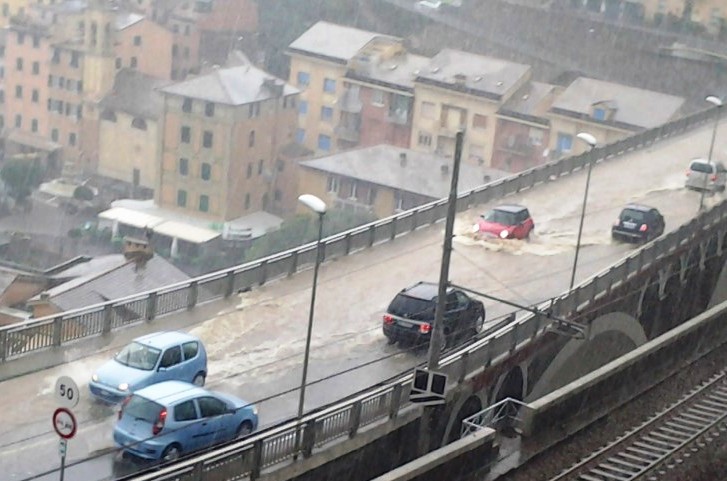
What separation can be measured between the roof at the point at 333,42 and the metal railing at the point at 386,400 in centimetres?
2932

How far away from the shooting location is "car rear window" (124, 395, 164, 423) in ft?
29.7

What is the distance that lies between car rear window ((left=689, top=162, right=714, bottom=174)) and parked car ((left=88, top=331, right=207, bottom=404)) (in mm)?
14040

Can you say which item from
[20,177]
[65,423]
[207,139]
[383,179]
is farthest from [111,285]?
[20,177]

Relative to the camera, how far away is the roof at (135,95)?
49.2 metres

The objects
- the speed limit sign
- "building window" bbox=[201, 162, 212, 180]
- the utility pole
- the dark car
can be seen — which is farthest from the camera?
"building window" bbox=[201, 162, 212, 180]

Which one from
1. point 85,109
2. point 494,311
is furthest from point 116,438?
point 85,109

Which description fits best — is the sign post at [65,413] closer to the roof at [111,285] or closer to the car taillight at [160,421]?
the car taillight at [160,421]

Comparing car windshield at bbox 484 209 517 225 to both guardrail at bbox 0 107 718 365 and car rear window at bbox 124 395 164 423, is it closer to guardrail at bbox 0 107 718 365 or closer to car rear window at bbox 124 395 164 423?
guardrail at bbox 0 107 718 365

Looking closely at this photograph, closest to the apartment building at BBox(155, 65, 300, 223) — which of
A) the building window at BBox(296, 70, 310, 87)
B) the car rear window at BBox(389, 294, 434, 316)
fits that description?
the building window at BBox(296, 70, 310, 87)

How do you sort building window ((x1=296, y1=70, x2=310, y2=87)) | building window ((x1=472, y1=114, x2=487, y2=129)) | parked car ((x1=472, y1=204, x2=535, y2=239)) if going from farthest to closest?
building window ((x1=296, y1=70, x2=310, y2=87)) < building window ((x1=472, y1=114, x2=487, y2=129)) < parked car ((x1=472, y1=204, x2=535, y2=239))

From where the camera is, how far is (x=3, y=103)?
55.2m

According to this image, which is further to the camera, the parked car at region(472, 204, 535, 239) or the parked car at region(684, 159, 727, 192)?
the parked car at region(684, 159, 727, 192)

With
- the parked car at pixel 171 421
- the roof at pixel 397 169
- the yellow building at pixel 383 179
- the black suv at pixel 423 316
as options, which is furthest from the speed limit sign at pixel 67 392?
the roof at pixel 397 169

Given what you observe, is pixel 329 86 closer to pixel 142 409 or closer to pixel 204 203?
pixel 204 203
